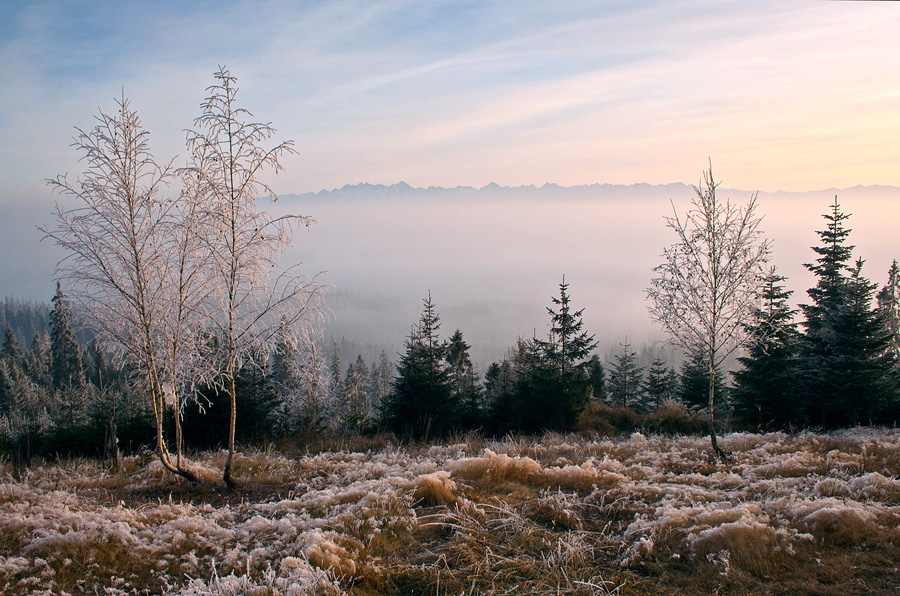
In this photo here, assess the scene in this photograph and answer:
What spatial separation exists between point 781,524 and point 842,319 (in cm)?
1906

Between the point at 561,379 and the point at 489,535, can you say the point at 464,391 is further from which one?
the point at 489,535

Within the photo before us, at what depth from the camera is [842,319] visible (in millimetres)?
20391

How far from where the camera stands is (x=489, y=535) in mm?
6477

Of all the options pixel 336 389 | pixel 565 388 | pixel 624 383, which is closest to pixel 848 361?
pixel 565 388

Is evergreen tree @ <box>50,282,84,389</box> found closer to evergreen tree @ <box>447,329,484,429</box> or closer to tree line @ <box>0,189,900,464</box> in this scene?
tree line @ <box>0,189,900,464</box>

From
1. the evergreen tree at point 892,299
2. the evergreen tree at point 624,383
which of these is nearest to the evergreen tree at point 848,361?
the evergreen tree at point 892,299

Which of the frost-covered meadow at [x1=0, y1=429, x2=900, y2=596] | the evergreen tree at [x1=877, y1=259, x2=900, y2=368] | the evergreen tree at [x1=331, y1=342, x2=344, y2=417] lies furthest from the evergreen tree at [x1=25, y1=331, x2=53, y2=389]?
the evergreen tree at [x1=877, y1=259, x2=900, y2=368]

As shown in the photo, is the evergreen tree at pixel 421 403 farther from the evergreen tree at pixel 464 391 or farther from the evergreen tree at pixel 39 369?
the evergreen tree at pixel 39 369

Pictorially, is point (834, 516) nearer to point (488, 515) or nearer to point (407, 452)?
point (488, 515)

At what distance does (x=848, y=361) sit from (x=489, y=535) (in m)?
21.6

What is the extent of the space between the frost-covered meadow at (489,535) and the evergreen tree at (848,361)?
13.7 metres

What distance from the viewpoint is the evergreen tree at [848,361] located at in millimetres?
20234

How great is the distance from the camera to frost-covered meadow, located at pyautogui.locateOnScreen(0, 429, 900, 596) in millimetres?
5160

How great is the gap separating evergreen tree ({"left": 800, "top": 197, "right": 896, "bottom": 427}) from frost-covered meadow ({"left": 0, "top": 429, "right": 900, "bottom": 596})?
13707 mm
